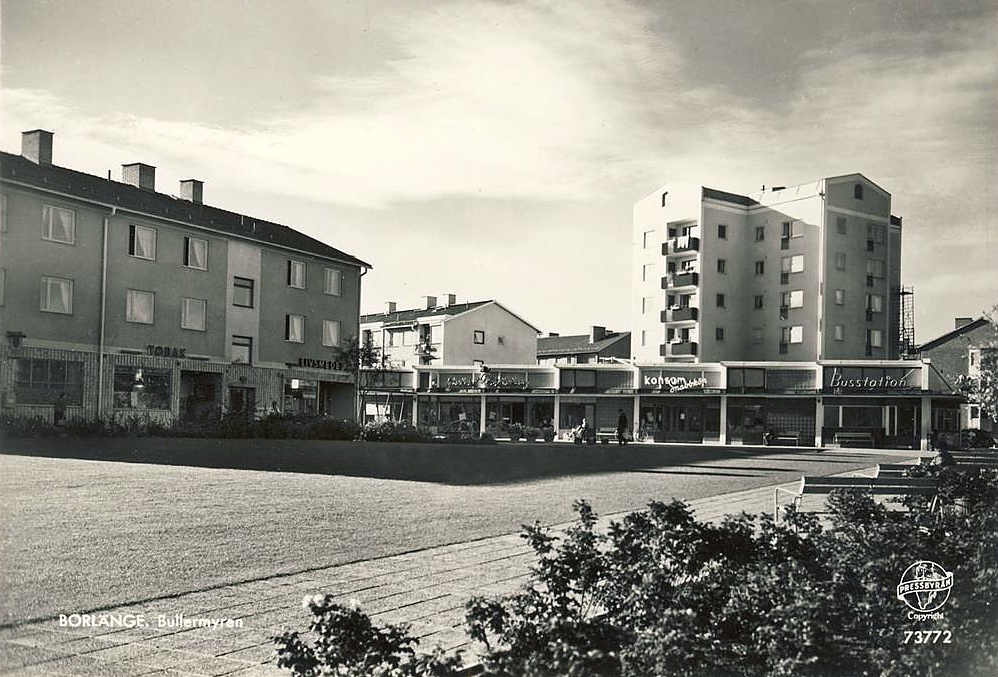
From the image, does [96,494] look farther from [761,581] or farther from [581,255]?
[761,581]

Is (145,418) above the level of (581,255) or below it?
below

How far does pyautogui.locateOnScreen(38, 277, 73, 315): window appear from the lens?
5.47 meters

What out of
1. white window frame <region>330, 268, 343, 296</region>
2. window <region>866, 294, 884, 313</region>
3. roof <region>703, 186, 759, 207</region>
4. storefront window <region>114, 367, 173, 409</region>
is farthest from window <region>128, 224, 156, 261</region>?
window <region>866, 294, 884, 313</region>

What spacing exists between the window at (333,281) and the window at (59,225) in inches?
63.3

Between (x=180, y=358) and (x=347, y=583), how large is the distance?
309cm

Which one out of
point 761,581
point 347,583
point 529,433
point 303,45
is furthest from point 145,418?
point 529,433

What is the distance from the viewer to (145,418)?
8750mm

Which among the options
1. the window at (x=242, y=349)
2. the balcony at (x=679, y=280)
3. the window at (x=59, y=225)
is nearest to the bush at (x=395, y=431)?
the window at (x=242, y=349)

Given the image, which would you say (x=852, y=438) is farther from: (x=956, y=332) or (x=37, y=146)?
(x=37, y=146)

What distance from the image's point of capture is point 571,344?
7.43m

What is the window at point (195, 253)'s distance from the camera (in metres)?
6.21

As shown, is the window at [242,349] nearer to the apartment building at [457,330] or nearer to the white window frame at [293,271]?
the white window frame at [293,271]

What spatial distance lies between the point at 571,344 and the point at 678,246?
194cm

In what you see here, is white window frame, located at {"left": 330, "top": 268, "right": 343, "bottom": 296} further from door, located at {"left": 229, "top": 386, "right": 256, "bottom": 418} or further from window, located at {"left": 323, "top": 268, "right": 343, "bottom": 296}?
door, located at {"left": 229, "top": 386, "right": 256, "bottom": 418}
